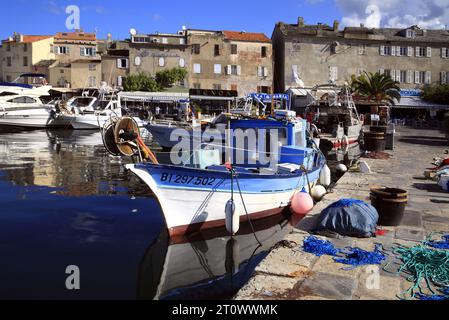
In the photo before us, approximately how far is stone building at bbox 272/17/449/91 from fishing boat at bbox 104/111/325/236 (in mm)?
39375

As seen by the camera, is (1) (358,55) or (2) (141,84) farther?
(1) (358,55)

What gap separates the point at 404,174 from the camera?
48.2ft

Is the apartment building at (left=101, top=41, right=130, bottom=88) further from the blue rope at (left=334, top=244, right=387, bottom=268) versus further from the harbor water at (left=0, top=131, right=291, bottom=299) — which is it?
the blue rope at (left=334, top=244, right=387, bottom=268)

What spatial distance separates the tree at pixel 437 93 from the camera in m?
48.0

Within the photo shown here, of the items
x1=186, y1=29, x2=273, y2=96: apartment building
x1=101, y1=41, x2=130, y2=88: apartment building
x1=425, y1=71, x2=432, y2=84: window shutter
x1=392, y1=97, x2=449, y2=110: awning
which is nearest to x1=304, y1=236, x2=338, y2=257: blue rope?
x1=186, y1=29, x2=273, y2=96: apartment building

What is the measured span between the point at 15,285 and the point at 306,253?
4.49 metres

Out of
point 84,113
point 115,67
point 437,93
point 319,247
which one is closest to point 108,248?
point 319,247

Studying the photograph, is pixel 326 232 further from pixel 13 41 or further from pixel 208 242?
pixel 13 41

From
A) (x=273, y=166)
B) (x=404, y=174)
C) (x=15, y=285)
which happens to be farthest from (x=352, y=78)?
(x=15, y=285)

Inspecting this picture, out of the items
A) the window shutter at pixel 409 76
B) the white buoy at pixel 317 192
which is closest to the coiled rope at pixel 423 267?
the white buoy at pixel 317 192

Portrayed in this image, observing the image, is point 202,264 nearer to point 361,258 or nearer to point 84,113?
point 361,258

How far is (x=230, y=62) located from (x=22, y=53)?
86.9ft

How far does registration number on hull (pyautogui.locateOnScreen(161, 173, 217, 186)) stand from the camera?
923 centimetres

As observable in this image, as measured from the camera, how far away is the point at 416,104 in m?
49.8
